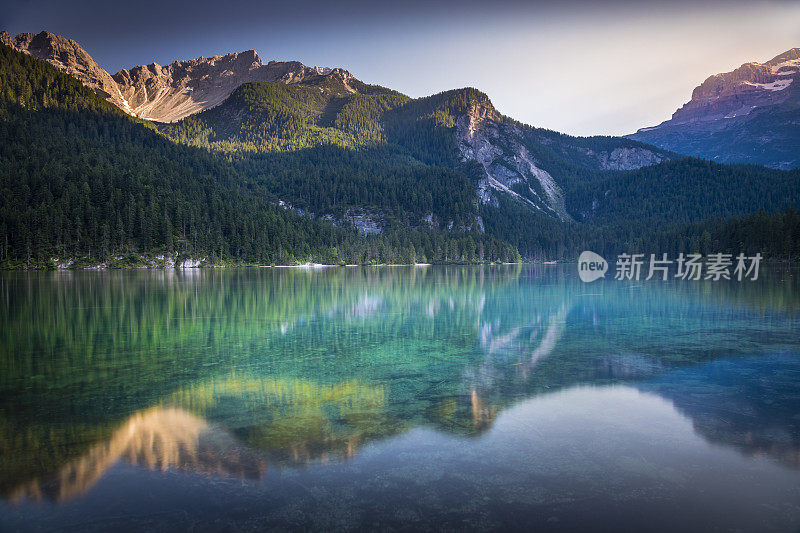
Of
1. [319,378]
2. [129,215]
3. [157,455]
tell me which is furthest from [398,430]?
[129,215]

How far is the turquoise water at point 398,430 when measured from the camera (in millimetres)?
7074

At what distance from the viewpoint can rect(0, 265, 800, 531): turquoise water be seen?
7074 millimetres

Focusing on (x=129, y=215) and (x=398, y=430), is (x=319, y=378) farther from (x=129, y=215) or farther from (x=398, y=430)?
(x=129, y=215)

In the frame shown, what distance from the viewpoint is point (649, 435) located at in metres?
10.1

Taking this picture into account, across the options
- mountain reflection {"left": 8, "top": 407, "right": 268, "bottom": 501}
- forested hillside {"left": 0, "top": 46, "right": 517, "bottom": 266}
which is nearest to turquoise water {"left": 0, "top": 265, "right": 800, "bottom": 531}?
mountain reflection {"left": 8, "top": 407, "right": 268, "bottom": 501}

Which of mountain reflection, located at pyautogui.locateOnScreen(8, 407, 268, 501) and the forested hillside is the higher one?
the forested hillside

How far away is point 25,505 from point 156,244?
5265 inches

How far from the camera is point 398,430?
10328 millimetres

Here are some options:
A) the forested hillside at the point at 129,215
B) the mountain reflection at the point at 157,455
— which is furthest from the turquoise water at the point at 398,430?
the forested hillside at the point at 129,215

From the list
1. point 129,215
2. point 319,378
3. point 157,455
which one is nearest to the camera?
point 157,455

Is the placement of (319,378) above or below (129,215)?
below

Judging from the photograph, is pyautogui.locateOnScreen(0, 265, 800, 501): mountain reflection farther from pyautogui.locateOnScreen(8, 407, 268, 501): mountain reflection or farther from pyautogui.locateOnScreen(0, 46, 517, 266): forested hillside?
pyautogui.locateOnScreen(0, 46, 517, 266): forested hillside

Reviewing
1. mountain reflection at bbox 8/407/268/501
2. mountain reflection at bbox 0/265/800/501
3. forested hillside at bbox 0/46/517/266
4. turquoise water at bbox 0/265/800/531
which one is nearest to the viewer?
turquoise water at bbox 0/265/800/531

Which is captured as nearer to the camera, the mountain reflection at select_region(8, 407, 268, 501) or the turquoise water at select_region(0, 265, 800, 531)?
the turquoise water at select_region(0, 265, 800, 531)
